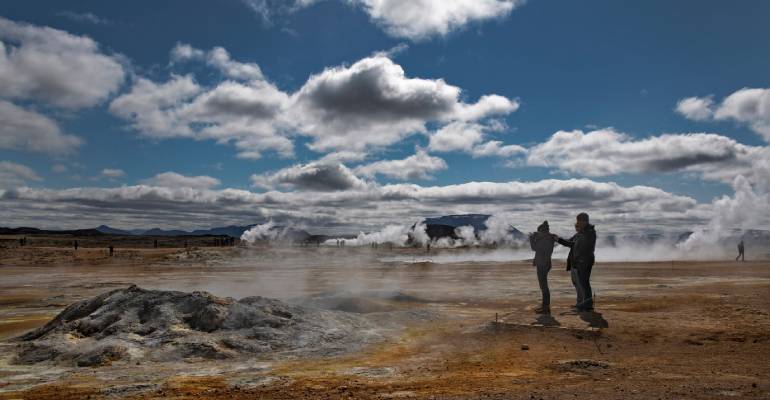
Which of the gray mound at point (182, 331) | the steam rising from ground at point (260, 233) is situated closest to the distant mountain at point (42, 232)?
the steam rising from ground at point (260, 233)

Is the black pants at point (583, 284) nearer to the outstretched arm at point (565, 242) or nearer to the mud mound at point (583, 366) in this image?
the outstretched arm at point (565, 242)

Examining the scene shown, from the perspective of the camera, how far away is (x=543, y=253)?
13.1m

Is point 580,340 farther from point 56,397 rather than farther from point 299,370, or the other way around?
point 56,397

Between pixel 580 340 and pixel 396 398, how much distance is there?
4965 millimetres

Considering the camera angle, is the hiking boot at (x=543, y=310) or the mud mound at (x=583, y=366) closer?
the mud mound at (x=583, y=366)

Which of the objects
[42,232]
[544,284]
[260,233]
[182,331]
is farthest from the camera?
[42,232]

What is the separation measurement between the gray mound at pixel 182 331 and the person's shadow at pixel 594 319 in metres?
4.57

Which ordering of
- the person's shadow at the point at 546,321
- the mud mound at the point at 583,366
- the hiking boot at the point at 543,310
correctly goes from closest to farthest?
1. the mud mound at the point at 583,366
2. the person's shadow at the point at 546,321
3. the hiking boot at the point at 543,310

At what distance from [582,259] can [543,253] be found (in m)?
0.97

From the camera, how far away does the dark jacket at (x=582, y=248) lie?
12.6 meters

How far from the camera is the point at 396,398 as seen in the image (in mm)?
6352

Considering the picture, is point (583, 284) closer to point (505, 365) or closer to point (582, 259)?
point (582, 259)

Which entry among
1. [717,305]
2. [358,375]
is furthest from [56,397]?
[717,305]

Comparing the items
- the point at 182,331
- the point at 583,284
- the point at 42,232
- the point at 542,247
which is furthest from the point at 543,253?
the point at 42,232
